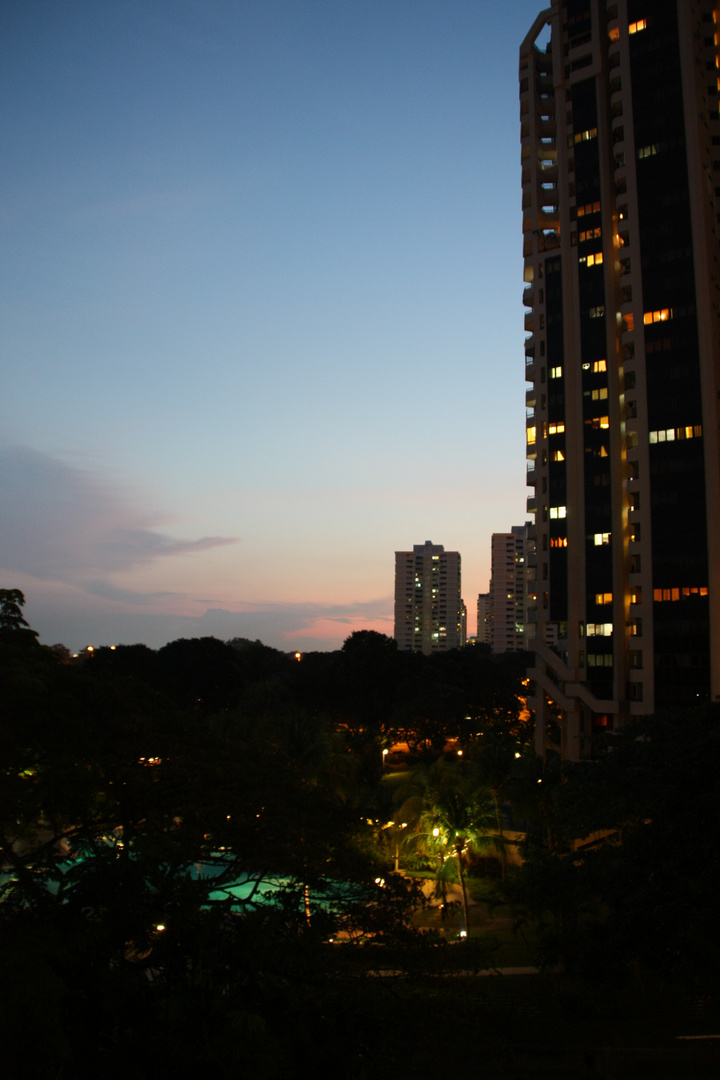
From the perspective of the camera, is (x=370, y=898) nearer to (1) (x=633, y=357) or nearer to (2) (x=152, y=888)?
(2) (x=152, y=888)

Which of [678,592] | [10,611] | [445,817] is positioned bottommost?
[445,817]

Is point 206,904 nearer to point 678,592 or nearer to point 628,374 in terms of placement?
point 678,592

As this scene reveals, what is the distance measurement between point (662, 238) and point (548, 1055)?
131ft

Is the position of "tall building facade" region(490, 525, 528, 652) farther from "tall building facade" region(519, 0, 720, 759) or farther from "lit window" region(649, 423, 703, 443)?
"lit window" region(649, 423, 703, 443)

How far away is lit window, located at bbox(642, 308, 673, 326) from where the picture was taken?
4003cm

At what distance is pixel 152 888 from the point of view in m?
10.9

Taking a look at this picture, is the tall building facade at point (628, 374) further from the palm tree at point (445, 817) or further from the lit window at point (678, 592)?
the palm tree at point (445, 817)

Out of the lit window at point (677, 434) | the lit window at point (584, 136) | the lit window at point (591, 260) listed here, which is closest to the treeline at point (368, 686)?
the lit window at point (677, 434)

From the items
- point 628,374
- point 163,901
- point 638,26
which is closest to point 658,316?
point 628,374

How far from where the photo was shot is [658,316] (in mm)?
40281

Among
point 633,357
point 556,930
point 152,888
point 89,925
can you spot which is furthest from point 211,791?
point 633,357

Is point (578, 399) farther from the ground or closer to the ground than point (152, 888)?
farther from the ground

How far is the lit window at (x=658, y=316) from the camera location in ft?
131

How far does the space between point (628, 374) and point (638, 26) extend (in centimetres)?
2066
